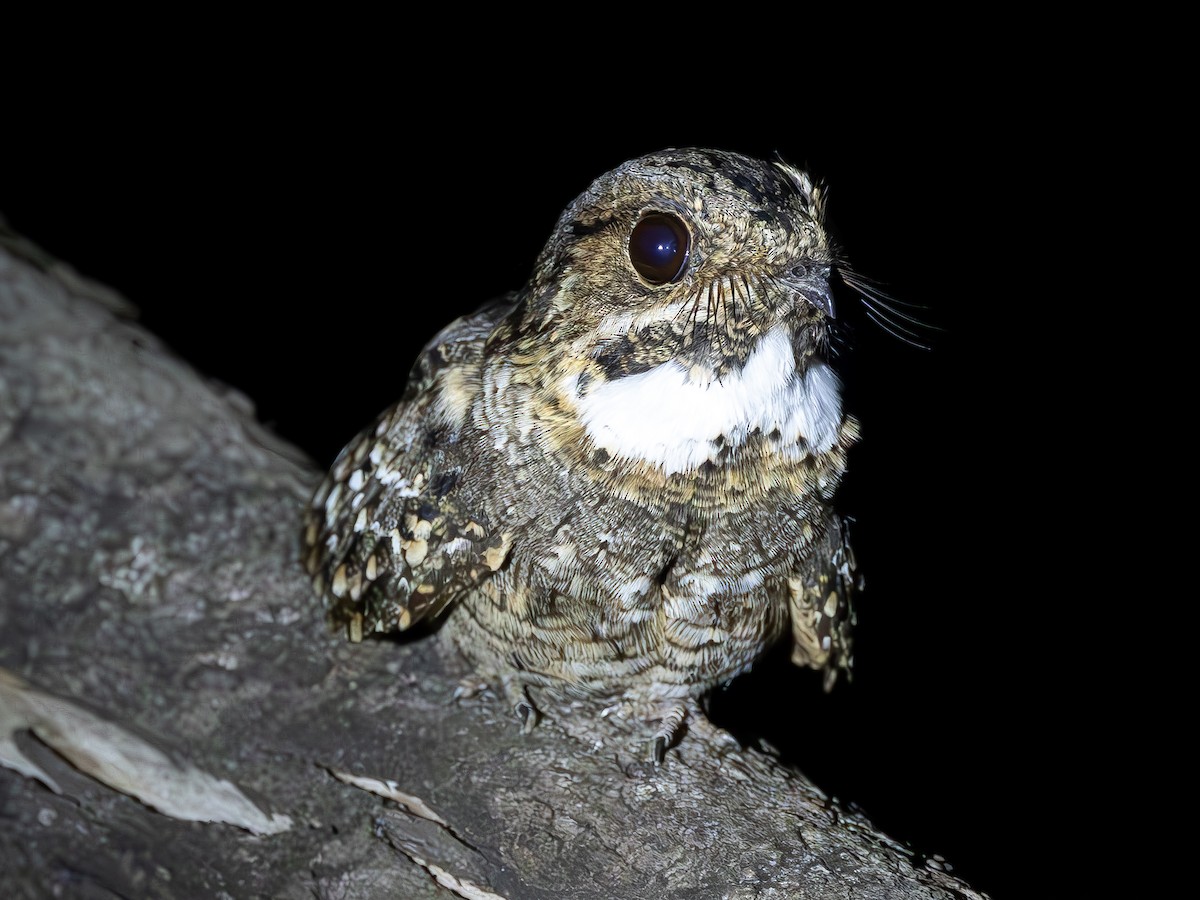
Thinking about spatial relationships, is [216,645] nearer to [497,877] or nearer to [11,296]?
[497,877]

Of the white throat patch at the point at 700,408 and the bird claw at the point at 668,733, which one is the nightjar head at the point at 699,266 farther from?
the bird claw at the point at 668,733

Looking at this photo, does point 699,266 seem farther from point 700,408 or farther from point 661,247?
point 700,408

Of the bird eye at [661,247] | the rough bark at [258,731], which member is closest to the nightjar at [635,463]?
the bird eye at [661,247]

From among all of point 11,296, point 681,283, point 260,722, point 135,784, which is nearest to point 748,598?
point 681,283

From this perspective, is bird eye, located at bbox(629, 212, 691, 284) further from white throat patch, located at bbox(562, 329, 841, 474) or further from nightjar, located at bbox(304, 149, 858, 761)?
white throat patch, located at bbox(562, 329, 841, 474)

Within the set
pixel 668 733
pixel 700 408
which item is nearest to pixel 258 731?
pixel 668 733

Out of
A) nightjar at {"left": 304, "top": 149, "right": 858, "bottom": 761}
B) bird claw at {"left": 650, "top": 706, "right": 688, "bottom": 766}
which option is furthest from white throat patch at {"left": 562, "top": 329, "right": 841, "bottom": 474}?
bird claw at {"left": 650, "top": 706, "right": 688, "bottom": 766}
